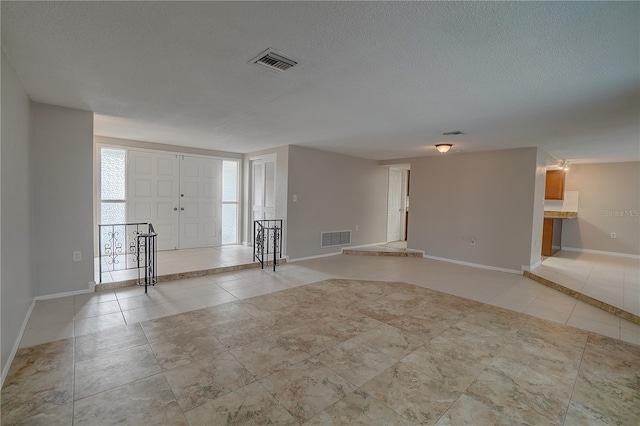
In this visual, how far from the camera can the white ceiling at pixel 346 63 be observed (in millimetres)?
1675

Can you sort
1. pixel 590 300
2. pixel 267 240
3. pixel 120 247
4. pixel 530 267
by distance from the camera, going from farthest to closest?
pixel 267 240 < pixel 120 247 < pixel 530 267 < pixel 590 300

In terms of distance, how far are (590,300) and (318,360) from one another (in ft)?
13.2

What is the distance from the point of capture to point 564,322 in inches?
133

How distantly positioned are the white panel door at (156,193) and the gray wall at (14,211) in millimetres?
2730

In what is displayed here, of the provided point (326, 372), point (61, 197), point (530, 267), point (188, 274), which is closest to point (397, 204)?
point (530, 267)

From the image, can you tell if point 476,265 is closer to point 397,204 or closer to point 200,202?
point 397,204

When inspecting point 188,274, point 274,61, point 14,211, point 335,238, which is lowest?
point 188,274

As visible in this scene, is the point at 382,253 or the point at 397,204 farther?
the point at 397,204

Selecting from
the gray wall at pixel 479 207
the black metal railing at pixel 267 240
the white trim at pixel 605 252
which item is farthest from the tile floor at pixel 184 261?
the white trim at pixel 605 252

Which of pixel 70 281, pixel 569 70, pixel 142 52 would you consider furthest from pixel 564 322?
pixel 70 281

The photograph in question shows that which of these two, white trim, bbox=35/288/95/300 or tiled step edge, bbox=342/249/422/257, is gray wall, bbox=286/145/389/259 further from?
white trim, bbox=35/288/95/300

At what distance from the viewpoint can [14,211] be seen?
8.27 feet

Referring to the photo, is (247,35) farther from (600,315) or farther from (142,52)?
(600,315)

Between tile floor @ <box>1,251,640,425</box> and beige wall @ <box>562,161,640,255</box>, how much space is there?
4.75m
